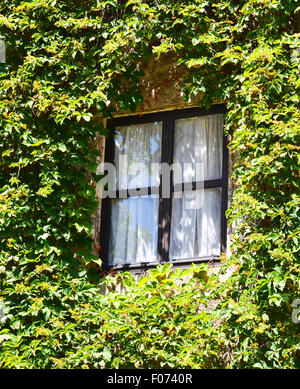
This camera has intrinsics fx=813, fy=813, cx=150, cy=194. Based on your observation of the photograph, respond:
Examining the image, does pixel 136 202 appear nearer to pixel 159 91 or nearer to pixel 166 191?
pixel 166 191

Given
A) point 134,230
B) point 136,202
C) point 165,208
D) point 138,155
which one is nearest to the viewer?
point 165,208

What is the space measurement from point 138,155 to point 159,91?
72 cm

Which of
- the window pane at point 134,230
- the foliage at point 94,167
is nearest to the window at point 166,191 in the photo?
the window pane at point 134,230

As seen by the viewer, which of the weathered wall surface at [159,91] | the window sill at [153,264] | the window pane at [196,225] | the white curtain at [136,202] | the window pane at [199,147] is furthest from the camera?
the weathered wall surface at [159,91]

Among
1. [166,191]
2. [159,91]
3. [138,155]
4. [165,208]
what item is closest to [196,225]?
[165,208]

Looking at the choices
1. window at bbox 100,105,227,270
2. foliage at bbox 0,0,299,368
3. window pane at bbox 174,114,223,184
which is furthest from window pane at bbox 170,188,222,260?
foliage at bbox 0,0,299,368

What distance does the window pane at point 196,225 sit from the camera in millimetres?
8109

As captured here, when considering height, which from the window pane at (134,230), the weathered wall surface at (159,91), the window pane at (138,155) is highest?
the weathered wall surface at (159,91)

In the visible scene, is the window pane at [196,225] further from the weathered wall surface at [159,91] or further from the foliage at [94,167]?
the weathered wall surface at [159,91]

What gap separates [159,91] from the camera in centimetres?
870

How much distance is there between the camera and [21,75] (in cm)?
860

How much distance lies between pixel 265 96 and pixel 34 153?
246 centimetres

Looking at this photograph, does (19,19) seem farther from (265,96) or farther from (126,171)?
(265,96)
